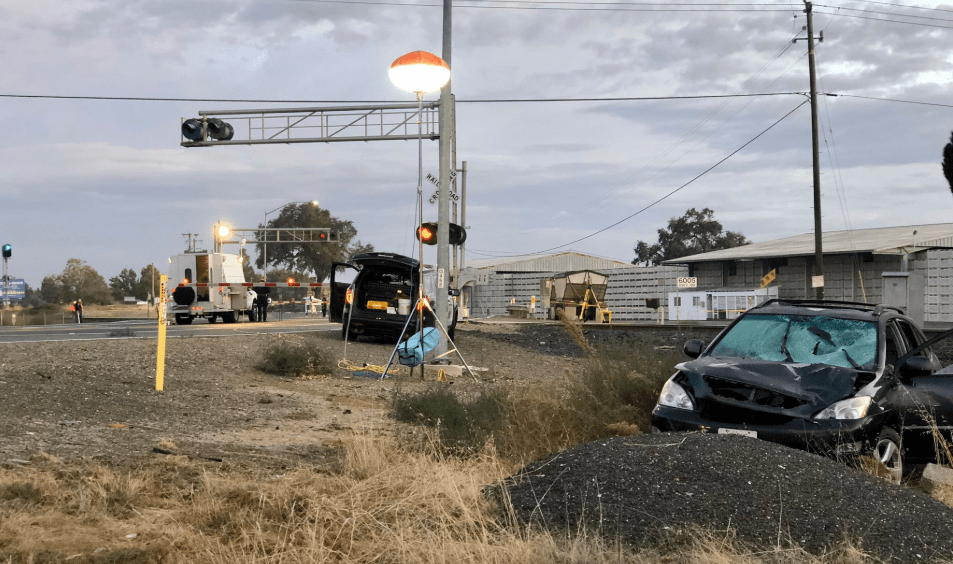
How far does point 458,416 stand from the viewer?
8.16 meters

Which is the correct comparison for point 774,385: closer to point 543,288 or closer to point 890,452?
point 890,452

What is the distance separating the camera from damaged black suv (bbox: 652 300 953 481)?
20.2ft

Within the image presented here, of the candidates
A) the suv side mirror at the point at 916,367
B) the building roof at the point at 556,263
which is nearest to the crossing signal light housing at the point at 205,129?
the suv side mirror at the point at 916,367

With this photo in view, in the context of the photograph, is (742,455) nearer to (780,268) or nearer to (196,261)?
(196,261)

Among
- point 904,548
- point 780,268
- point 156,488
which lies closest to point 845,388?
point 904,548

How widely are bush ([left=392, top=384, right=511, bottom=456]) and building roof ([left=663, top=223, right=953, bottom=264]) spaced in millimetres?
35813

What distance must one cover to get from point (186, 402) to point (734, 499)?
7.14m

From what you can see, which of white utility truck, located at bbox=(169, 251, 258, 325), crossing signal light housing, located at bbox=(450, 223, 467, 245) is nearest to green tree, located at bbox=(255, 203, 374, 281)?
white utility truck, located at bbox=(169, 251, 258, 325)

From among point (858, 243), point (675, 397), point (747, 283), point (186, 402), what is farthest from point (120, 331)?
point (747, 283)

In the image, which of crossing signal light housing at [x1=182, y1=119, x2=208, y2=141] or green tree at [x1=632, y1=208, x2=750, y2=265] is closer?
crossing signal light housing at [x1=182, y1=119, x2=208, y2=141]

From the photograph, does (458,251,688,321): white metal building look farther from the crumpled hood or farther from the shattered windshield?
the crumpled hood

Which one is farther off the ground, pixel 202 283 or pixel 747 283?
pixel 747 283

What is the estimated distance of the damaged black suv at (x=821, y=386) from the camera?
243 inches

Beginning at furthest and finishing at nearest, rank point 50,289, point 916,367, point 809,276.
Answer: point 50,289 → point 809,276 → point 916,367
